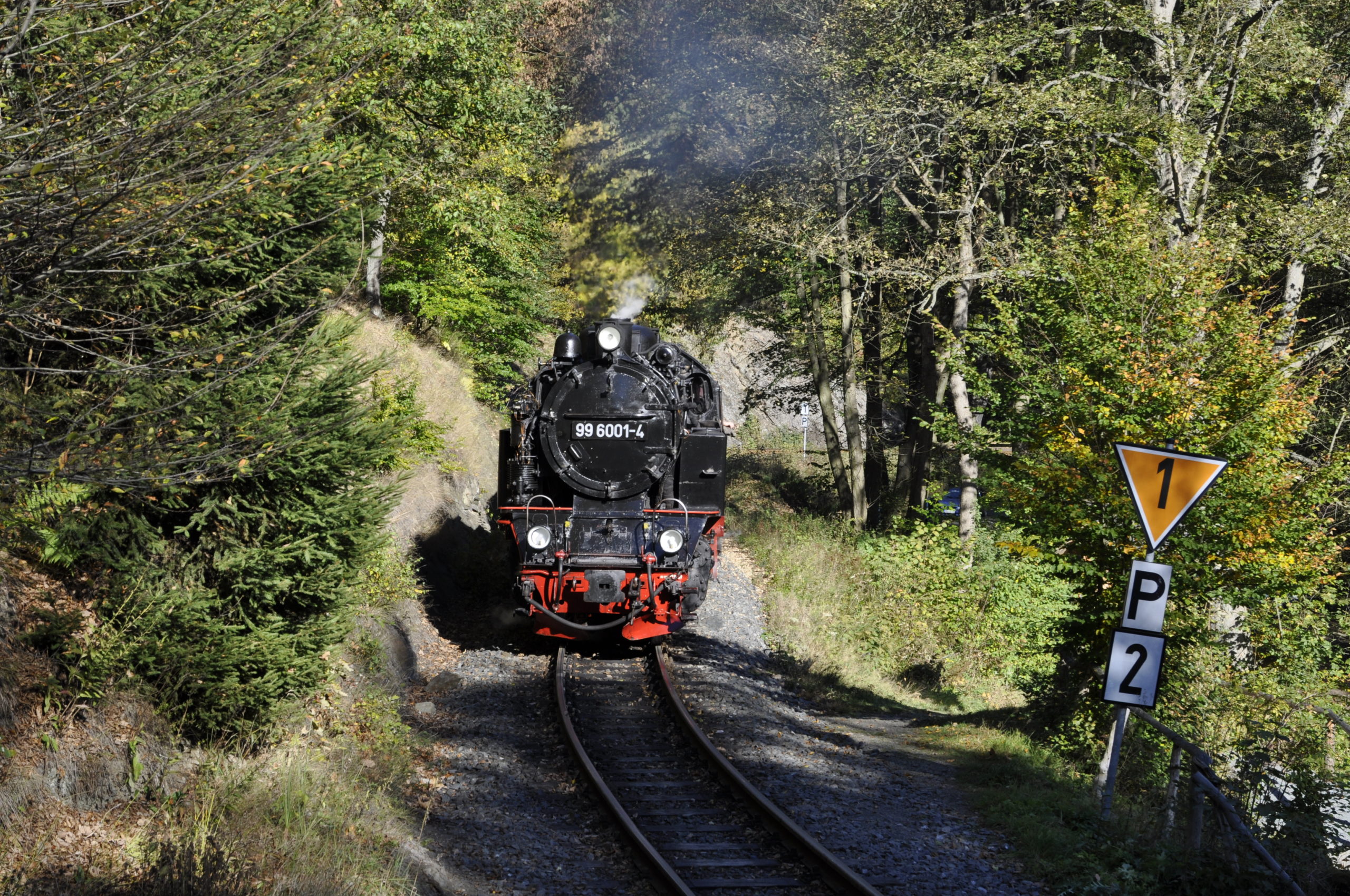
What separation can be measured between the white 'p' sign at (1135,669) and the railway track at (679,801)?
1.91 metres

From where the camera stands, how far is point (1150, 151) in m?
13.9

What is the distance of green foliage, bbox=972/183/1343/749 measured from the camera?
8.66 metres

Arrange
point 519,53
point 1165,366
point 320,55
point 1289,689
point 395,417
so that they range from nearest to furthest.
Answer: point 320,55 < point 395,417 < point 1165,366 < point 1289,689 < point 519,53

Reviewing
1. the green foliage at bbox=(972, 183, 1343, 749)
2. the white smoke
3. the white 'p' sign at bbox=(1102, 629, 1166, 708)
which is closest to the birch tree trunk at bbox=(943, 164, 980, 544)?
the green foliage at bbox=(972, 183, 1343, 749)

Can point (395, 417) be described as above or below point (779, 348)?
below

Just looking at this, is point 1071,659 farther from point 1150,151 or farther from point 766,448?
point 766,448

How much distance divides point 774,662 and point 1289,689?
18.5 feet

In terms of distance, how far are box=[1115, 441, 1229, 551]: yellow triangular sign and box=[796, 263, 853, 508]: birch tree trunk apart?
1579 cm

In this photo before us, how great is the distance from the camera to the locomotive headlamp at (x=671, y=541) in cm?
1073

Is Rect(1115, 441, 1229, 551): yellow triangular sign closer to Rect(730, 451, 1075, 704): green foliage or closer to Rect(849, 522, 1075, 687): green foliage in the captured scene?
Rect(730, 451, 1075, 704): green foliage

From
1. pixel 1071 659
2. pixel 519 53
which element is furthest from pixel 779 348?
pixel 1071 659

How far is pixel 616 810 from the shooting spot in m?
6.96

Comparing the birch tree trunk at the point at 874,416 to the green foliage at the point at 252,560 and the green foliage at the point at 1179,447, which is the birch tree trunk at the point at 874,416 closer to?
the green foliage at the point at 1179,447

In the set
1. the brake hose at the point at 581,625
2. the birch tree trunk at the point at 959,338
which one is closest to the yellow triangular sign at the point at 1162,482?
the brake hose at the point at 581,625
